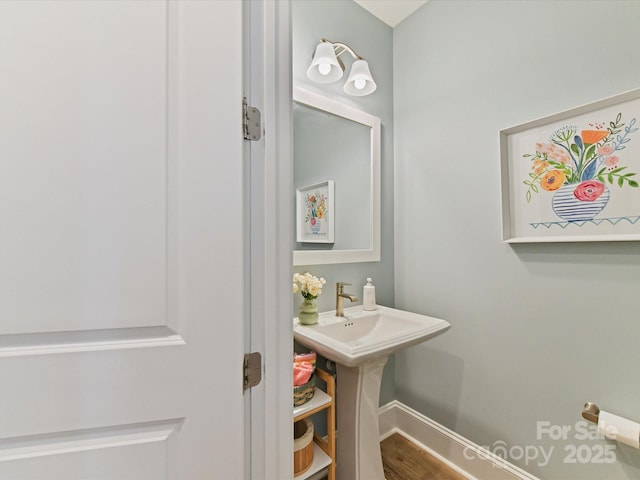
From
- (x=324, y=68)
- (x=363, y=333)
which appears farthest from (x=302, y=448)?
(x=324, y=68)

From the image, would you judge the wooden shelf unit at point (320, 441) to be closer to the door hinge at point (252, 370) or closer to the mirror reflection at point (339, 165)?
the door hinge at point (252, 370)

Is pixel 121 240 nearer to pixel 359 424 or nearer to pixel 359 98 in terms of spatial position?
pixel 359 424

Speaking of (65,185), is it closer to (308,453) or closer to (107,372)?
(107,372)

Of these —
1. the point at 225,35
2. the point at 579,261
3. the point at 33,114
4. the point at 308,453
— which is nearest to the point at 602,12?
the point at 579,261

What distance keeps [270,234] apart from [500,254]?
118 cm

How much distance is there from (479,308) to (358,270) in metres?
0.64

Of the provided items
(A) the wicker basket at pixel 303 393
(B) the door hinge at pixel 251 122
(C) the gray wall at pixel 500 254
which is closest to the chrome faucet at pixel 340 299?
(A) the wicker basket at pixel 303 393

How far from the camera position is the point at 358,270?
163 centimetres

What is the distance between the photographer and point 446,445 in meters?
1.47

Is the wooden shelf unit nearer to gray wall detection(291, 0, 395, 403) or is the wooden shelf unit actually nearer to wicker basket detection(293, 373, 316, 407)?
wicker basket detection(293, 373, 316, 407)

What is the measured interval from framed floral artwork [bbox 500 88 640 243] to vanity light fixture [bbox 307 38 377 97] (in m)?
0.74

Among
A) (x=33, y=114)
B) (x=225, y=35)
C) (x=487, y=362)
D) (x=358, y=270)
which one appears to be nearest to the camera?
(x=33, y=114)

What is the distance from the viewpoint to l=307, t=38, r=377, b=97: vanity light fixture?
1.35 metres

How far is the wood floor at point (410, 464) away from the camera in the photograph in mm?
1394
